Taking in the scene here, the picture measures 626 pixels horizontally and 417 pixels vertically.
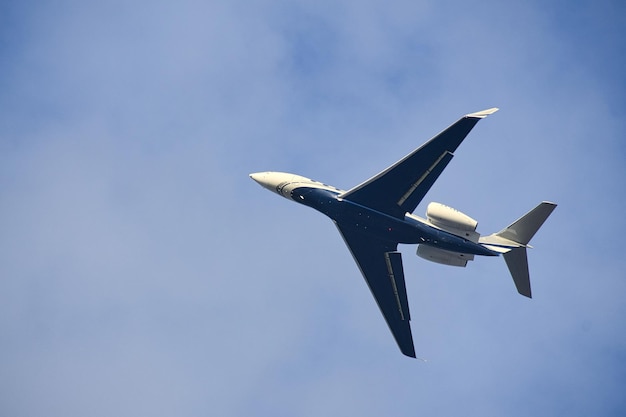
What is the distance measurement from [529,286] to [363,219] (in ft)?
52.2

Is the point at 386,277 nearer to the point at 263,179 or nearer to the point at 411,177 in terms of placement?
the point at 411,177

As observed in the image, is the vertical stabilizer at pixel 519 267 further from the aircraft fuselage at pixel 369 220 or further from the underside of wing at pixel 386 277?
the underside of wing at pixel 386 277

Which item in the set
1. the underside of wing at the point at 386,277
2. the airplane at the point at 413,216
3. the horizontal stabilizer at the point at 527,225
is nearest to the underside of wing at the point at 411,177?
the airplane at the point at 413,216

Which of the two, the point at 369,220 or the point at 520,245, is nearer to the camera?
the point at 520,245

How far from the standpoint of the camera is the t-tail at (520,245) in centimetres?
5891

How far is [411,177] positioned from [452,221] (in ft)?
17.4

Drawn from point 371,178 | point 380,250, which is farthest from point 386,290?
point 371,178

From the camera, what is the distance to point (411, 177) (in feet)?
189

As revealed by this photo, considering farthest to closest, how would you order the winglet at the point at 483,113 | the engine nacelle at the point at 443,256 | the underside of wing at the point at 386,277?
the underside of wing at the point at 386,277, the engine nacelle at the point at 443,256, the winglet at the point at 483,113

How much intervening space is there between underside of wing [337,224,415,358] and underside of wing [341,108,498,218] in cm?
511

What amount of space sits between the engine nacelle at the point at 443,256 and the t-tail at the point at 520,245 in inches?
97.5

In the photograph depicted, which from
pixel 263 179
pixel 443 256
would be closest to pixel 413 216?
pixel 443 256

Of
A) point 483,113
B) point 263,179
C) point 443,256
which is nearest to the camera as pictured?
point 483,113

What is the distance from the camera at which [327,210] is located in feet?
201
